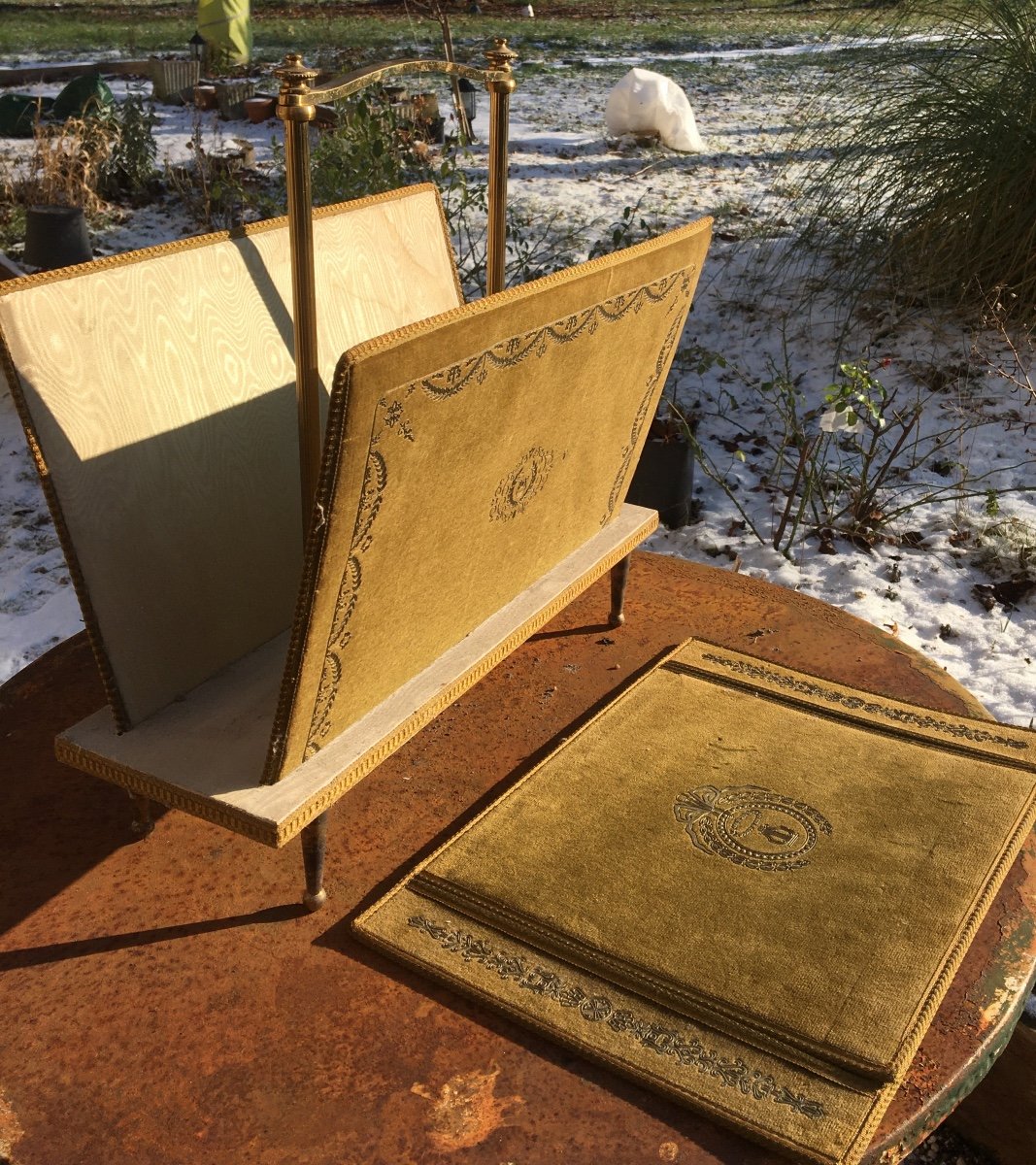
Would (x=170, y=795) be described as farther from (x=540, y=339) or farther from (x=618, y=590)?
(x=618, y=590)

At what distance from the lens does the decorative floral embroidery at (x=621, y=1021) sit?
1.56m

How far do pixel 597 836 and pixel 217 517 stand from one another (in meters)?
0.89

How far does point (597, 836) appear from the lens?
205cm

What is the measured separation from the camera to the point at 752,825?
82.0 inches

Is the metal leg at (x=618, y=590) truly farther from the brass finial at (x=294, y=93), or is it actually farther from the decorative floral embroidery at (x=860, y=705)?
the brass finial at (x=294, y=93)

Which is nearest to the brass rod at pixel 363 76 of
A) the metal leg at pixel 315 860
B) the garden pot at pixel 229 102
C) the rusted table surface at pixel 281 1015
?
the metal leg at pixel 315 860

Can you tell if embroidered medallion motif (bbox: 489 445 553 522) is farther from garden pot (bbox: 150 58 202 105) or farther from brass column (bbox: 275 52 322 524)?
garden pot (bbox: 150 58 202 105)

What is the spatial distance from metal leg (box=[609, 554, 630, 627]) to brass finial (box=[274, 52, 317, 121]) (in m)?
1.31

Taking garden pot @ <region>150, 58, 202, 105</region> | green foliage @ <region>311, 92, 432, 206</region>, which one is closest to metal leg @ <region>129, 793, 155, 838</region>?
green foliage @ <region>311, 92, 432, 206</region>

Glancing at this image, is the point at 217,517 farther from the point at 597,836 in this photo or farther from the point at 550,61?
the point at 550,61

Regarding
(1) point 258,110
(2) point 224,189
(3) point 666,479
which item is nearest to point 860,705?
(3) point 666,479

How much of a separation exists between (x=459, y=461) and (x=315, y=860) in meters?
0.67

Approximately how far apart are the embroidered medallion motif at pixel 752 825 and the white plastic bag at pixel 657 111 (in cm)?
727

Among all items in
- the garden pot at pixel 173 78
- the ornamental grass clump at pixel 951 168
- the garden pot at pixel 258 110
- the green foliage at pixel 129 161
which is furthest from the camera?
the garden pot at pixel 173 78
